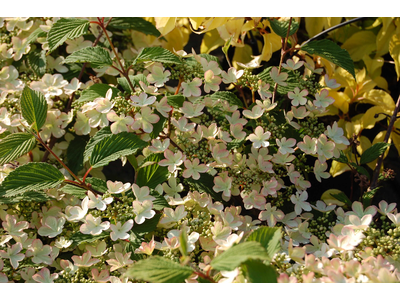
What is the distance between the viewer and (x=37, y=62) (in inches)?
45.9

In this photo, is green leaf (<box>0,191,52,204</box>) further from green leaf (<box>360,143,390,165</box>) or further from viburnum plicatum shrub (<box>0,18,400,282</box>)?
green leaf (<box>360,143,390,165</box>)

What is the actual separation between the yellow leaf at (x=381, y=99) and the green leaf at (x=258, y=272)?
0.73 m

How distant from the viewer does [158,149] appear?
902 mm

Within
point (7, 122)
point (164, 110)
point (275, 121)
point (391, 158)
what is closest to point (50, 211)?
point (7, 122)

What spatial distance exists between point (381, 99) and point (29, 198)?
94 centimetres

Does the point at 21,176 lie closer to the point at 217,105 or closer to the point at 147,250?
the point at 147,250

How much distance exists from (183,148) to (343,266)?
430 millimetres

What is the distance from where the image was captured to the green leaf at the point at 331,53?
942mm

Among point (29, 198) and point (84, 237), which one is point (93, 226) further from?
point (29, 198)

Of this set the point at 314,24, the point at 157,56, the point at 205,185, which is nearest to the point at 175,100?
the point at 157,56

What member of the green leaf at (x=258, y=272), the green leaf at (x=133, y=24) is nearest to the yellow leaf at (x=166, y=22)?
the green leaf at (x=133, y=24)

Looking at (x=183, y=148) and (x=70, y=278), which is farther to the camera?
(x=183, y=148)

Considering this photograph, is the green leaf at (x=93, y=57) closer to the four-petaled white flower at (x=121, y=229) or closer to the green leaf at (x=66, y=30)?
the green leaf at (x=66, y=30)

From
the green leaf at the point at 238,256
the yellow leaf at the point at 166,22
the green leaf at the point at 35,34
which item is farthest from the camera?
the green leaf at the point at 35,34
